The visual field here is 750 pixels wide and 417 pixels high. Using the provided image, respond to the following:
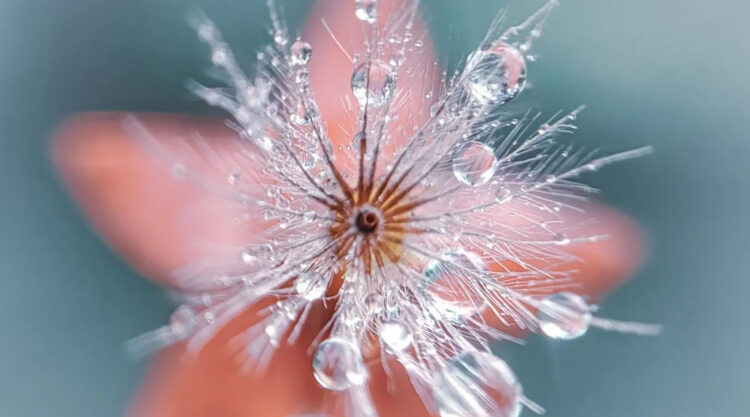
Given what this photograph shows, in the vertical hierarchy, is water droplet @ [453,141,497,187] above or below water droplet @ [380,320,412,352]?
above

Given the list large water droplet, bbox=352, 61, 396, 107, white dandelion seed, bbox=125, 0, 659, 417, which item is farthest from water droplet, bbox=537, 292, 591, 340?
large water droplet, bbox=352, 61, 396, 107

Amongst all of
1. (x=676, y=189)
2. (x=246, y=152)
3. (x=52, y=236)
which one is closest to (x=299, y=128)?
(x=246, y=152)

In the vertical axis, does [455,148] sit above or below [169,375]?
above

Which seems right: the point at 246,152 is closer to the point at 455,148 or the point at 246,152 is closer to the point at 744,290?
the point at 455,148

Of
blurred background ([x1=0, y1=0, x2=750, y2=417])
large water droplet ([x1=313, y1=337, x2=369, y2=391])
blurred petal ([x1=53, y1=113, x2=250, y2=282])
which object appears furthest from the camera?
blurred background ([x1=0, y1=0, x2=750, y2=417])

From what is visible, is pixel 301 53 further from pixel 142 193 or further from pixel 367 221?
pixel 142 193

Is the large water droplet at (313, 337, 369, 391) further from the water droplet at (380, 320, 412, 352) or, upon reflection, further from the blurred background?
the blurred background

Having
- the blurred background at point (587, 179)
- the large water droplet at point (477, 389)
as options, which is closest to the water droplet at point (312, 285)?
the large water droplet at point (477, 389)

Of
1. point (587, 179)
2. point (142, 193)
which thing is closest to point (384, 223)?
point (142, 193)
